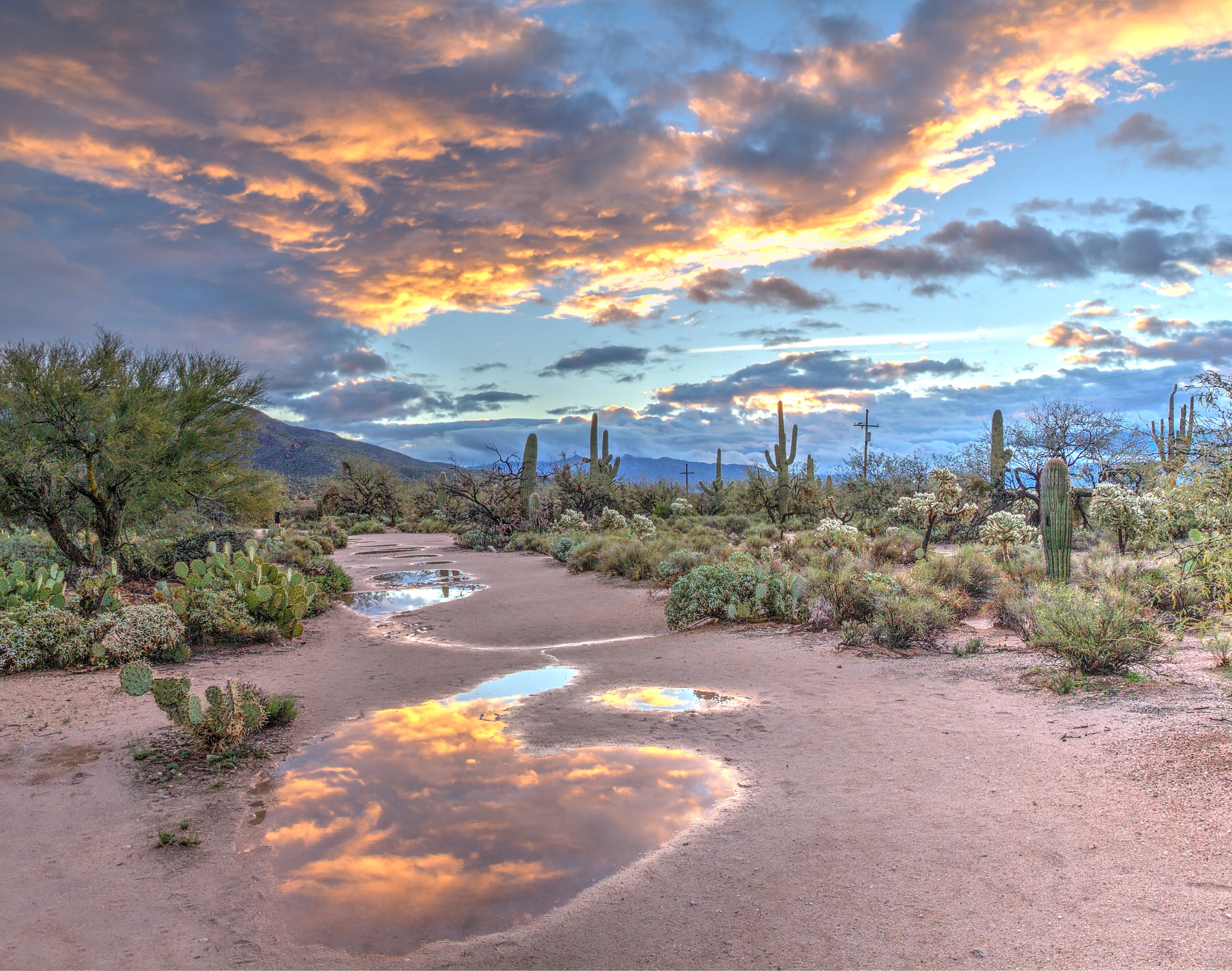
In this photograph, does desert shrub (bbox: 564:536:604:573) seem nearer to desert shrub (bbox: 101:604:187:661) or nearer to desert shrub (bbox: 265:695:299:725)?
desert shrub (bbox: 101:604:187:661)

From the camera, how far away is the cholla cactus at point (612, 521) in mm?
26031

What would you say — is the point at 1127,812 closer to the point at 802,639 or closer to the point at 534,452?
the point at 802,639

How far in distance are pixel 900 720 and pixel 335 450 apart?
313 ft

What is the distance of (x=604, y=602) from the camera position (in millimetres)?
15125

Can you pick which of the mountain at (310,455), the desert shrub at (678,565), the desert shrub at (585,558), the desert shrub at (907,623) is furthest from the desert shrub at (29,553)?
the mountain at (310,455)

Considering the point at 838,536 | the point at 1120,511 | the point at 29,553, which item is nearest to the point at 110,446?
the point at 29,553

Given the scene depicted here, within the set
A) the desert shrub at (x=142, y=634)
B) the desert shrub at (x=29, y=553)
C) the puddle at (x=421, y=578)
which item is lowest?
the puddle at (x=421, y=578)

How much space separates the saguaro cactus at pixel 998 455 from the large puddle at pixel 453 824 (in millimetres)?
20096

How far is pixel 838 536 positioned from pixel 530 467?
1703cm

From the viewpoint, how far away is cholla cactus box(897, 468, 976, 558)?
18.1m

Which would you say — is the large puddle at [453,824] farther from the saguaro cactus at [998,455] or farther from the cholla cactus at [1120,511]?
the saguaro cactus at [998,455]

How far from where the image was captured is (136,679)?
693 centimetres

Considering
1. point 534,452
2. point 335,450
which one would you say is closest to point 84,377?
point 534,452

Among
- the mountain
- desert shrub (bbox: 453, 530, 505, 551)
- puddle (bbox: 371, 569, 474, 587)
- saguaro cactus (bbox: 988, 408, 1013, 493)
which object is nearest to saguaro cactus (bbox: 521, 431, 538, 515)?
desert shrub (bbox: 453, 530, 505, 551)
